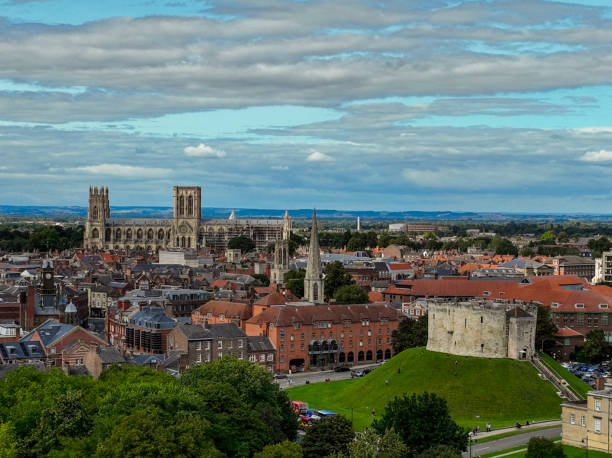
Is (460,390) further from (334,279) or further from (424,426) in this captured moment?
(334,279)

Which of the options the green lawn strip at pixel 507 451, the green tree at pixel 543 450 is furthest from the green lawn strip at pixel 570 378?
the green tree at pixel 543 450

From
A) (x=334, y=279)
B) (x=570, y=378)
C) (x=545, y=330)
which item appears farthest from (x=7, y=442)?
(x=334, y=279)

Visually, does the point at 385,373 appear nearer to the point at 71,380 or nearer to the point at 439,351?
the point at 439,351

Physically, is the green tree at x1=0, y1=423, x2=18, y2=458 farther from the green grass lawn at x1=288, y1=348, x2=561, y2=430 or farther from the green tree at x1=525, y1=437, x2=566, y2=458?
the green tree at x1=525, y1=437, x2=566, y2=458

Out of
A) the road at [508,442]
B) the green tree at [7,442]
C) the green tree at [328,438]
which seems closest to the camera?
the green tree at [7,442]

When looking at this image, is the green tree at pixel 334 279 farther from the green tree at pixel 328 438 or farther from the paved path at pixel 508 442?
the green tree at pixel 328 438

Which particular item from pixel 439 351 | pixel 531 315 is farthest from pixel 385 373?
pixel 531 315

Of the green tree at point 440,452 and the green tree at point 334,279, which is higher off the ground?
the green tree at point 334,279

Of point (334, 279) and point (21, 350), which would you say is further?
point (334, 279)
